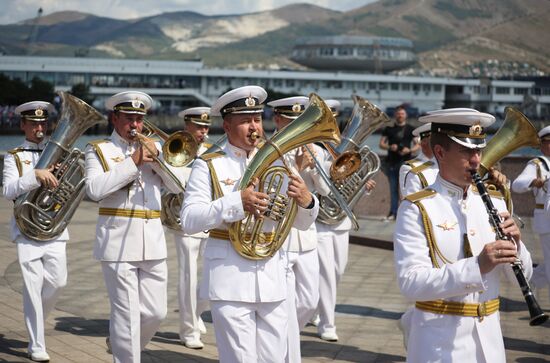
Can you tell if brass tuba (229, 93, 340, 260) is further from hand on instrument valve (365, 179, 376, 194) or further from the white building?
the white building

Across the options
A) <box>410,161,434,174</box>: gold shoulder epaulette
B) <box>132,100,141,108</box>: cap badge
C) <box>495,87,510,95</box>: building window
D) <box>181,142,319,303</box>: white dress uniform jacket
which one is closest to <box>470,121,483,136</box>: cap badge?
<box>181,142,319,303</box>: white dress uniform jacket

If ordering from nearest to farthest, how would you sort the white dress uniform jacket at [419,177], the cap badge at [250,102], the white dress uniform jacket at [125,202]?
the cap badge at [250,102], the white dress uniform jacket at [125,202], the white dress uniform jacket at [419,177]

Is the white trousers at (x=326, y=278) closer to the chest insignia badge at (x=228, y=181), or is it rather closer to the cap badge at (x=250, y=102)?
the chest insignia badge at (x=228, y=181)

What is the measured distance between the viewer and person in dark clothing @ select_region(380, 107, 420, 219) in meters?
16.8

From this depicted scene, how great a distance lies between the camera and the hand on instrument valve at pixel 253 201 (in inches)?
230

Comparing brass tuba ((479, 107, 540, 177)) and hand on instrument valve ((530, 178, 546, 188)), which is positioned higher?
brass tuba ((479, 107, 540, 177))

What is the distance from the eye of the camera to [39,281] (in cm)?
863

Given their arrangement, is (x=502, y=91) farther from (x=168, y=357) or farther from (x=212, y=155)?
(x=212, y=155)

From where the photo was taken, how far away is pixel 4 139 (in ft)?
213

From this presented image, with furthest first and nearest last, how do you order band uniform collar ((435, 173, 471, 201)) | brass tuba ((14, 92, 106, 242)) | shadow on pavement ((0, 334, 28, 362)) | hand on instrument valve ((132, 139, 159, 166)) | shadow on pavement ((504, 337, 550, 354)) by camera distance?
shadow on pavement ((504, 337, 550, 354))
shadow on pavement ((0, 334, 28, 362))
brass tuba ((14, 92, 106, 242))
hand on instrument valve ((132, 139, 159, 166))
band uniform collar ((435, 173, 471, 201))

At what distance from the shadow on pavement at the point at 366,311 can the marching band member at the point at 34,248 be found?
3389 millimetres

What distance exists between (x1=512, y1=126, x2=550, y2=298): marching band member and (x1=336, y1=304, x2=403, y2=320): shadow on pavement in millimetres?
1519

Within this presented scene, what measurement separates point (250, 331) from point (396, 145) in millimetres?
11706

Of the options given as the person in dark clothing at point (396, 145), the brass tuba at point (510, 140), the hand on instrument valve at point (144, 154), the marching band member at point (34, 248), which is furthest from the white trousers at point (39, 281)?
the person in dark clothing at point (396, 145)
